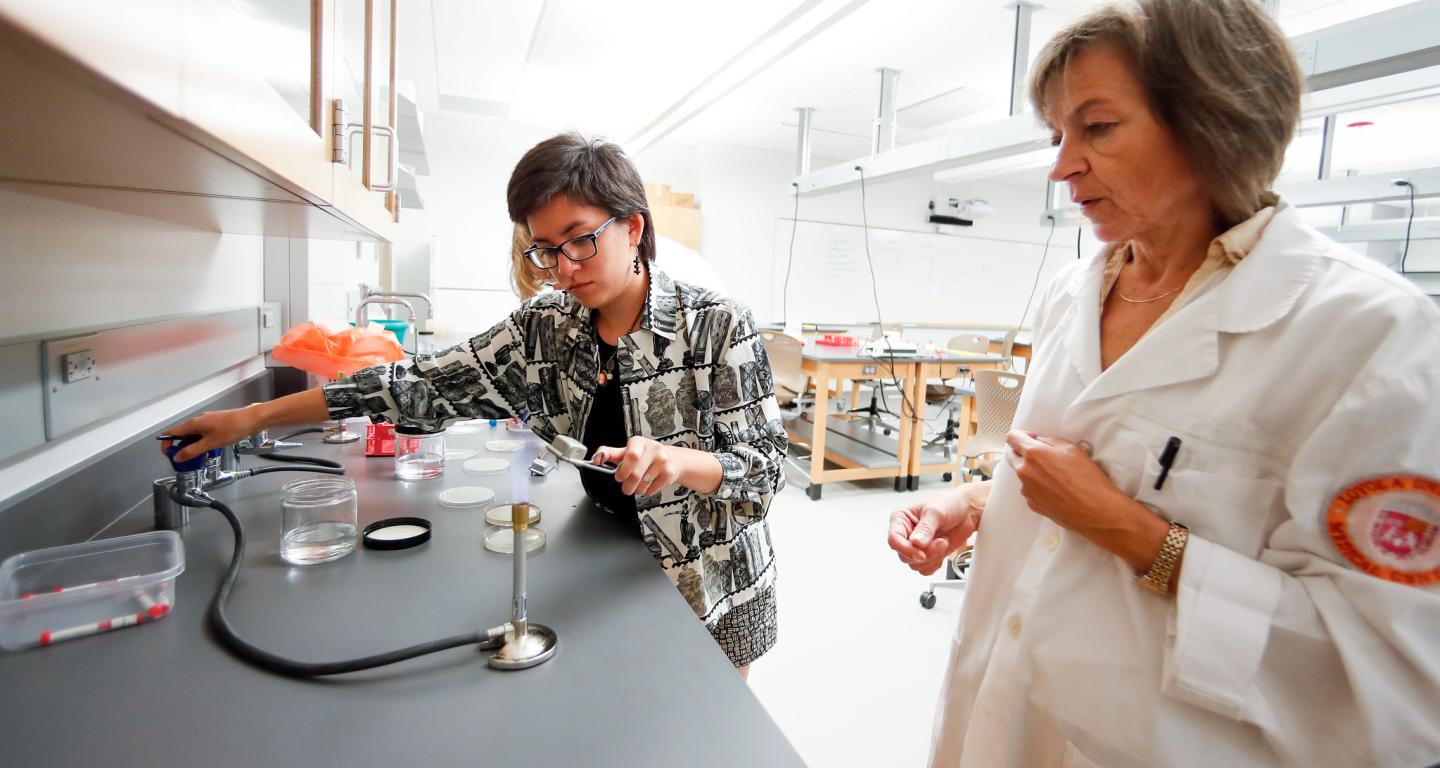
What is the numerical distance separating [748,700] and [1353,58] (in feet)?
7.19

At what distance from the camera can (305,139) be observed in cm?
66

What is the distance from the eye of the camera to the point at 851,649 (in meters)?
2.13

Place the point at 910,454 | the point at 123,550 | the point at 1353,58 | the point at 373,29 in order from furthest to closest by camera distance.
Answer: the point at 910,454 → the point at 1353,58 → the point at 373,29 → the point at 123,550

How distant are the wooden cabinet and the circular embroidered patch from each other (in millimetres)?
876

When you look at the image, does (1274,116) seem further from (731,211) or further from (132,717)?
(731,211)

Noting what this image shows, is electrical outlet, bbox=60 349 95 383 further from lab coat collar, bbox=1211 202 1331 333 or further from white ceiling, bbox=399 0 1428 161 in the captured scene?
white ceiling, bbox=399 0 1428 161

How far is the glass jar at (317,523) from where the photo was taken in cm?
90

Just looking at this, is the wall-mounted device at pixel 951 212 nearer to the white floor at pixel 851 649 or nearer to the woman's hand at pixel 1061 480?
the white floor at pixel 851 649

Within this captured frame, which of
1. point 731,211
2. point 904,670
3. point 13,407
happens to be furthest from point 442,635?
point 731,211

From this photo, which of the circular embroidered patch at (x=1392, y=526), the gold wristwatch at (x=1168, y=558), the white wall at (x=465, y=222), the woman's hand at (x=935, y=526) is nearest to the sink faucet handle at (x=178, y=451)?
the woman's hand at (x=935, y=526)

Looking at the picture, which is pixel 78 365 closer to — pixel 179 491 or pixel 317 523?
pixel 179 491

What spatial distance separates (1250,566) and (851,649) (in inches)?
67.2

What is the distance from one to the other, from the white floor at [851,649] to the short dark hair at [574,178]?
4.71 feet

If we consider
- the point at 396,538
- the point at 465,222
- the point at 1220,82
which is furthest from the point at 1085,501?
the point at 465,222
